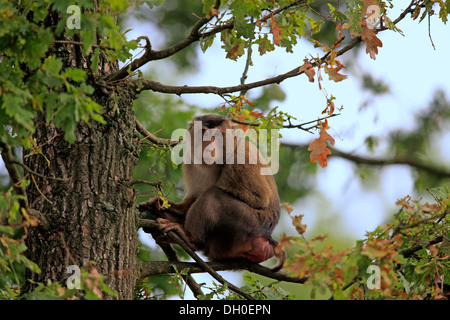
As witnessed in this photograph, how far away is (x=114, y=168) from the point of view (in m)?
3.78

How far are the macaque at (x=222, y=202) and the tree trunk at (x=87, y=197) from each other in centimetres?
102

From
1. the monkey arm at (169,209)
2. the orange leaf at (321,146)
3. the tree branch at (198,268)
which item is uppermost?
the orange leaf at (321,146)

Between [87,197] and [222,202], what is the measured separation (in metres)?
1.89

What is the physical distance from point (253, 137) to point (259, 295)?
129 cm

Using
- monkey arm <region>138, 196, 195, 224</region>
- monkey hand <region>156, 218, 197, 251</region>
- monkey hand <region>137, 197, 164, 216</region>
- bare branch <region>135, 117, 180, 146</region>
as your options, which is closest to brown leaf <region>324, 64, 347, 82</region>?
bare branch <region>135, 117, 180, 146</region>

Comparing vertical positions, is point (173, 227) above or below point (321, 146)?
below

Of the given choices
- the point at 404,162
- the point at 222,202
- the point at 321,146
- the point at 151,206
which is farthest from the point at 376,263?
the point at 404,162

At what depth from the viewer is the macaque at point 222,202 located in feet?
16.8

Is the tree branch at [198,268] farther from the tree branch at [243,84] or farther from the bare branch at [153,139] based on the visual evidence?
the tree branch at [243,84]

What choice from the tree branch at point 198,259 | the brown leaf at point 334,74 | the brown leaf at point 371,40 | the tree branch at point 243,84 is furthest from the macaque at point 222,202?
the brown leaf at point 371,40

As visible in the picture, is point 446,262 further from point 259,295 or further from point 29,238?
point 29,238

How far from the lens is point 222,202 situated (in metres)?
5.29

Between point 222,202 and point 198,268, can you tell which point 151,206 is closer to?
point 222,202

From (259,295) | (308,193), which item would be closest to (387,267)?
(259,295)
